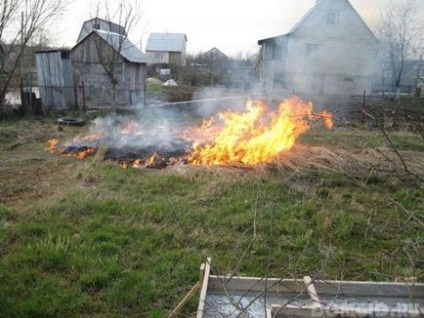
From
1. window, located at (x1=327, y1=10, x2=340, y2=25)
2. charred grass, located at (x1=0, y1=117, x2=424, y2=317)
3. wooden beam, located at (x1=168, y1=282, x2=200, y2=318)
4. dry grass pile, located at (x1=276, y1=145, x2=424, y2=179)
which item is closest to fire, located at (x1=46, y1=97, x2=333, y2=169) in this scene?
dry grass pile, located at (x1=276, y1=145, x2=424, y2=179)

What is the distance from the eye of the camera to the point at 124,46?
20141mm

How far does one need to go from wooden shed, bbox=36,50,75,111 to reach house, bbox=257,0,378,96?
13.2 m

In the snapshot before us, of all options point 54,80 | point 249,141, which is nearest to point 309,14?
point 54,80

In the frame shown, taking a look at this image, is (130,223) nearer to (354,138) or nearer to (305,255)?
(305,255)

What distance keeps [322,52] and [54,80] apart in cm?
1764

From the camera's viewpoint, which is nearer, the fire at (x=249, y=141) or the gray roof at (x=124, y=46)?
the fire at (x=249, y=141)

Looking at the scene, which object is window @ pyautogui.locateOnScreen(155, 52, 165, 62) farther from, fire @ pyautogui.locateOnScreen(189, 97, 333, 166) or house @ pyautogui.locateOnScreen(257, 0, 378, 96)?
fire @ pyautogui.locateOnScreen(189, 97, 333, 166)

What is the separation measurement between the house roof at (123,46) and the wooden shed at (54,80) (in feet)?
5.15

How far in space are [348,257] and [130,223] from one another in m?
3.19

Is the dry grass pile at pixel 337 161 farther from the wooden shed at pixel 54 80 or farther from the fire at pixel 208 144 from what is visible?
the wooden shed at pixel 54 80

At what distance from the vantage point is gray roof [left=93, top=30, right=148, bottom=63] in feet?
62.7

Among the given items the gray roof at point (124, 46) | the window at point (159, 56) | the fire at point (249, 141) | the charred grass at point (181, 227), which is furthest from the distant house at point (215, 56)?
the charred grass at point (181, 227)

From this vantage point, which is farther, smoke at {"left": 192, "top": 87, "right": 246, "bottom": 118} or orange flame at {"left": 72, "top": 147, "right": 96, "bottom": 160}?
smoke at {"left": 192, "top": 87, "right": 246, "bottom": 118}

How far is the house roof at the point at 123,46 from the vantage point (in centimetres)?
1900
